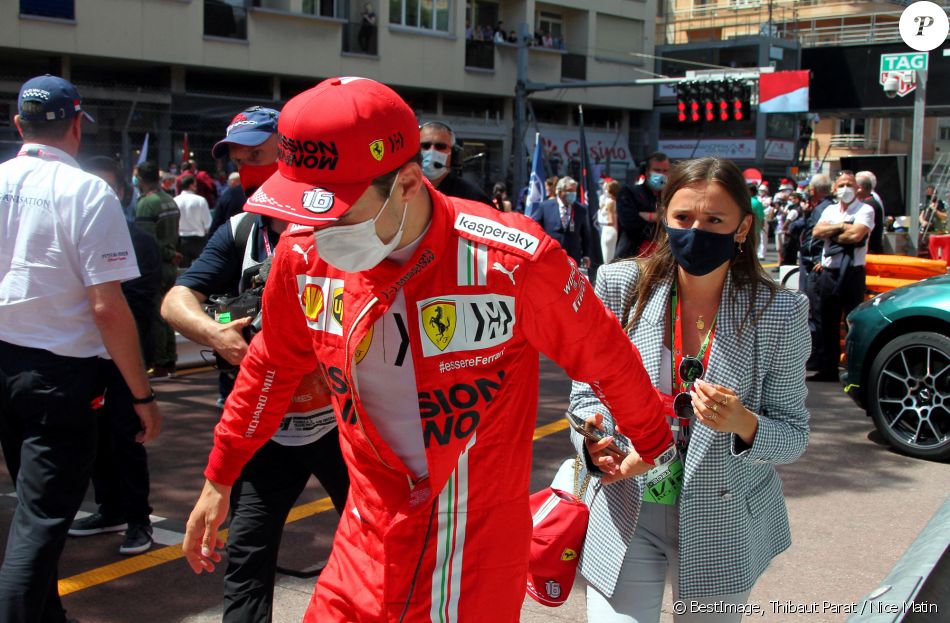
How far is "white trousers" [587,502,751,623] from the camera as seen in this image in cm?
285

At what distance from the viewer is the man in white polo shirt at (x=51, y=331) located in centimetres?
351

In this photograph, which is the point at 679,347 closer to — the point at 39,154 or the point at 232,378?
the point at 232,378

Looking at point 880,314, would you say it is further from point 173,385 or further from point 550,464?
point 173,385

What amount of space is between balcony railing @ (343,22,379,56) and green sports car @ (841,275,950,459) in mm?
29377

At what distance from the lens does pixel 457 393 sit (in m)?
2.32

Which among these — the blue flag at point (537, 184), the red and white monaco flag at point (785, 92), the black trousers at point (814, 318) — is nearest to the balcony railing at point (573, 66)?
the red and white monaco flag at point (785, 92)

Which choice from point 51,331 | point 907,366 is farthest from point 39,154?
point 907,366

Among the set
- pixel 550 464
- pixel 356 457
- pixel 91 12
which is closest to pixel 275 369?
pixel 356 457

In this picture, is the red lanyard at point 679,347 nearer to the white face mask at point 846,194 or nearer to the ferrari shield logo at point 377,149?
the ferrari shield logo at point 377,149

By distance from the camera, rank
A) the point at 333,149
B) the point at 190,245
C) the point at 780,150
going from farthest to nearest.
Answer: the point at 780,150, the point at 190,245, the point at 333,149

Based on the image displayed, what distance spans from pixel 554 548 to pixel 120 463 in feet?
10.6

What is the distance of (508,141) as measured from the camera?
3997 centimetres

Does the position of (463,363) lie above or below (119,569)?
above

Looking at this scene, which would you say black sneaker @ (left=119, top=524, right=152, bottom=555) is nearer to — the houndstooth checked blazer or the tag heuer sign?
the houndstooth checked blazer
